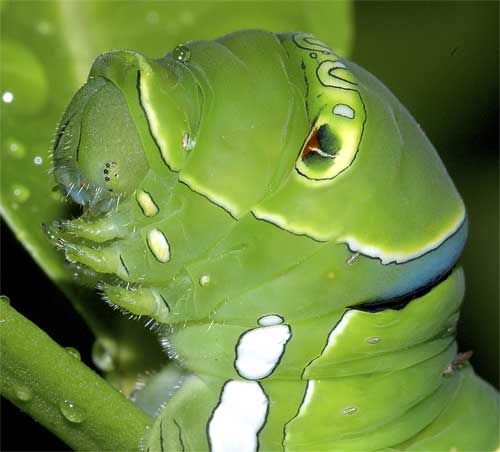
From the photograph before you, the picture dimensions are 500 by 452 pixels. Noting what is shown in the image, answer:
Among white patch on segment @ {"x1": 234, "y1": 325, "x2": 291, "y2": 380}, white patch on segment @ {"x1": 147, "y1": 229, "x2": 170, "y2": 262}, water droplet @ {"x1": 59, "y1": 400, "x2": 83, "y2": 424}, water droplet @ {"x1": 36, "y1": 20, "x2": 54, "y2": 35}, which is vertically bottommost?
white patch on segment @ {"x1": 234, "y1": 325, "x2": 291, "y2": 380}

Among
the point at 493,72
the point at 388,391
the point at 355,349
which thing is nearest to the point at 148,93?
the point at 355,349

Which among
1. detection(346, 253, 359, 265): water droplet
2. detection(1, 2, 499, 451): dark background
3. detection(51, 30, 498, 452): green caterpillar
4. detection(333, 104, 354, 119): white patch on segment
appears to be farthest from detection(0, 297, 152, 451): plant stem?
detection(1, 2, 499, 451): dark background

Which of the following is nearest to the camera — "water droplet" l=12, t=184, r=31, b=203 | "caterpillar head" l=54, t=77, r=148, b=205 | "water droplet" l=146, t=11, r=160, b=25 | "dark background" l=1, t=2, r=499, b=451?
"caterpillar head" l=54, t=77, r=148, b=205

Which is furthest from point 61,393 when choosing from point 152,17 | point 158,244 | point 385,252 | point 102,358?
point 152,17

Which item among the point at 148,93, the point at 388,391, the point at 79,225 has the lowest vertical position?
the point at 388,391

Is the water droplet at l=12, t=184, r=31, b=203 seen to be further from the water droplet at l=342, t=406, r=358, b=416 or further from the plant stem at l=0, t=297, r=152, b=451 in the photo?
the water droplet at l=342, t=406, r=358, b=416

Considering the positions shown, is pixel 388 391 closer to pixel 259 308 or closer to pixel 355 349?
pixel 355 349

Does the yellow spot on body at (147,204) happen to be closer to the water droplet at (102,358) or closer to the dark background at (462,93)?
the water droplet at (102,358)
